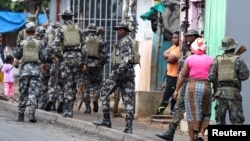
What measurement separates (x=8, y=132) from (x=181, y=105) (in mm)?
3380

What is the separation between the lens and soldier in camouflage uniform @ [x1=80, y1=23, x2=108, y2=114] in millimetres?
17172

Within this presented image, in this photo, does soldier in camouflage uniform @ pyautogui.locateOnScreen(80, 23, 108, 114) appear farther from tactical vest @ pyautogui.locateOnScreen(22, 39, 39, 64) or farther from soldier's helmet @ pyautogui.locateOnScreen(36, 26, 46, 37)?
tactical vest @ pyautogui.locateOnScreen(22, 39, 39, 64)

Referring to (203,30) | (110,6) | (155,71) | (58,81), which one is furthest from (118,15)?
(203,30)

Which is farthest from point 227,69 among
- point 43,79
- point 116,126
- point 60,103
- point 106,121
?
point 43,79

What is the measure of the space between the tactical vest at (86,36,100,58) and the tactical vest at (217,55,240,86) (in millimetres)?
6179

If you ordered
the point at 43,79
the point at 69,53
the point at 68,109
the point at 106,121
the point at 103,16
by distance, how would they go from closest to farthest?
1. the point at 106,121
2. the point at 69,53
3. the point at 68,109
4. the point at 43,79
5. the point at 103,16

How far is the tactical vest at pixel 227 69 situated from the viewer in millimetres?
11312

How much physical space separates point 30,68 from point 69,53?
857 millimetres

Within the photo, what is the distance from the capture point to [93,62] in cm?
1719

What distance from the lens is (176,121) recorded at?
482 inches

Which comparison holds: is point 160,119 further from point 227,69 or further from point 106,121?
point 227,69

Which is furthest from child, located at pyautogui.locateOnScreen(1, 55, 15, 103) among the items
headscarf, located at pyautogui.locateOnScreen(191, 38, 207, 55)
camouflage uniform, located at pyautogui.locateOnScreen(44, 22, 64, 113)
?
headscarf, located at pyautogui.locateOnScreen(191, 38, 207, 55)

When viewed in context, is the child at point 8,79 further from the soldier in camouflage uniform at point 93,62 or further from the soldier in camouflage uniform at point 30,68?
the soldier in camouflage uniform at point 30,68

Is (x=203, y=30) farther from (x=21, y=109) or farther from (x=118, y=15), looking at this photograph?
(x=118, y=15)
